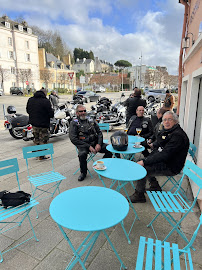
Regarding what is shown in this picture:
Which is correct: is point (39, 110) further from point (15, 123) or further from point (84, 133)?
point (15, 123)

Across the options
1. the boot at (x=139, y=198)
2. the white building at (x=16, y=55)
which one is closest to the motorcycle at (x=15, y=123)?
the boot at (x=139, y=198)

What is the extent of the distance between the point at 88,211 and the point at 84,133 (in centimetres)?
262

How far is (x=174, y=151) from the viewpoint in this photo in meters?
2.90

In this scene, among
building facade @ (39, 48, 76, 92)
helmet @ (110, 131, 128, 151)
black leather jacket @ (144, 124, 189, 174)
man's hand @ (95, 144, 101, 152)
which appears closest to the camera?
black leather jacket @ (144, 124, 189, 174)

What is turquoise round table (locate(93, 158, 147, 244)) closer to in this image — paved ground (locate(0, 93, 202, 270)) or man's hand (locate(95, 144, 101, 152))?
paved ground (locate(0, 93, 202, 270))

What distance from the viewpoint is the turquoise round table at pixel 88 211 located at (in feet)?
5.14

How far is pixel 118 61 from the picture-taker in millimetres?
114250

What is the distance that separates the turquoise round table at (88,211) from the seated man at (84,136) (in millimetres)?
1826

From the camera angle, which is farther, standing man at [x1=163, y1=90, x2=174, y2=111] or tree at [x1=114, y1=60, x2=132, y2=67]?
tree at [x1=114, y1=60, x2=132, y2=67]

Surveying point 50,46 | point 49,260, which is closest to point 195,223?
point 49,260

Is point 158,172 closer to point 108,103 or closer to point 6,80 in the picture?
point 108,103

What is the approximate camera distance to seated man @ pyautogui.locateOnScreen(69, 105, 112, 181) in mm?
3961

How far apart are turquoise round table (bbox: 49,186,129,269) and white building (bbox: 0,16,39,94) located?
35705mm

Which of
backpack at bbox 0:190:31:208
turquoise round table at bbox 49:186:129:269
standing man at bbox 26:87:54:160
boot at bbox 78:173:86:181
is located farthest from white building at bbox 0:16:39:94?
turquoise round table at bbox 49:186:129:269
